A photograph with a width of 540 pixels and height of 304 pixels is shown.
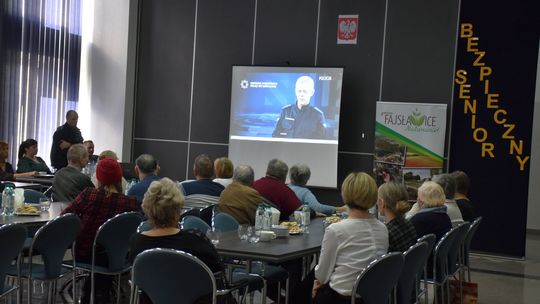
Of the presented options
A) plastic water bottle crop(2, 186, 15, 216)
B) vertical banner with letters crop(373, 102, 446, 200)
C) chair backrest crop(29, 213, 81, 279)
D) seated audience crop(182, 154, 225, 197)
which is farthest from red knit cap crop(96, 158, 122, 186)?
vertical banner with letters crop(373, 102, 446, 200)

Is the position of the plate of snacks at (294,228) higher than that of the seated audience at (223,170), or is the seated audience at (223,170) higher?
the seated audience at (223,170)

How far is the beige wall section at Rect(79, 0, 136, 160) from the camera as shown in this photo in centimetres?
1154

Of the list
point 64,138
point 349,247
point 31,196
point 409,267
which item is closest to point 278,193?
point 31,196

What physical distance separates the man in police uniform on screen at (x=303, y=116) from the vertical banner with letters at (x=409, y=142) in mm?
851

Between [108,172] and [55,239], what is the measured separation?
67 centimetres

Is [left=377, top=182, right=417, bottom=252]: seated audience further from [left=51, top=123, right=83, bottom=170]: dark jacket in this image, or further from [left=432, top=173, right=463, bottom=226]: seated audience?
[left=51, top=123, right=83, bottom=170]: dark jacket

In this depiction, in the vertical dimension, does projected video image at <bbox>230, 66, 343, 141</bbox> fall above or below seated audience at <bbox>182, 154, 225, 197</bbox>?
above

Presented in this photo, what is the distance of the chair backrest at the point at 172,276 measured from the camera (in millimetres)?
3350

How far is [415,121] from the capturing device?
386 inches

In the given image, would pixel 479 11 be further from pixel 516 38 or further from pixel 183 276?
pixel 183 276

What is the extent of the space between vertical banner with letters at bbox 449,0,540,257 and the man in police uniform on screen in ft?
6.09

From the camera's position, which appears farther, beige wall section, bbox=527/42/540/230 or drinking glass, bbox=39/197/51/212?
beige wall section, bbox=527/42/540/230

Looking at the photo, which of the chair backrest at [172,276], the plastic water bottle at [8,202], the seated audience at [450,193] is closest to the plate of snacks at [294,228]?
the chair backrest at [172,276]

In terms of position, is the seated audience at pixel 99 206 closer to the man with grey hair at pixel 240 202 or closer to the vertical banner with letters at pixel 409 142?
the man with grey hair at pixel 240 202
